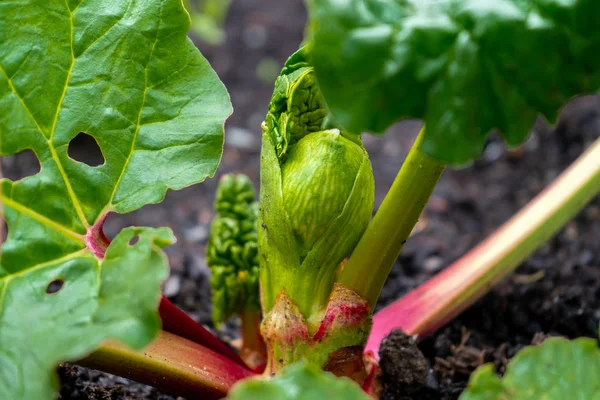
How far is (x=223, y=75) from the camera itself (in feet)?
10.6

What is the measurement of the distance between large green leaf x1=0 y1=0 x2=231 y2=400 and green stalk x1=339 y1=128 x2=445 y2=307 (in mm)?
282

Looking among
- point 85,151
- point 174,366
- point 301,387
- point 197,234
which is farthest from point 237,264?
point 85,151

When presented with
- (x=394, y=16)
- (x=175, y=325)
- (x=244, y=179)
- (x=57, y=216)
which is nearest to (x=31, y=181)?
(x=57, y=216)

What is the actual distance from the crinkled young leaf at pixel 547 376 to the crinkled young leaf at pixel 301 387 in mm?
162

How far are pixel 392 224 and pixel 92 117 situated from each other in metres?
0.51

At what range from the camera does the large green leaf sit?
1023mm

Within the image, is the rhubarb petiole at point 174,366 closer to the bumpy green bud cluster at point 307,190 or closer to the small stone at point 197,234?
the bumpy green bud cluster at point 307,190

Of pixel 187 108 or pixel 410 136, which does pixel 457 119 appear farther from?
pixel 410 136

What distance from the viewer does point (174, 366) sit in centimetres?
109

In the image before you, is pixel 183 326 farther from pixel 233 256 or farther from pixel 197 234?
pixel 197 234

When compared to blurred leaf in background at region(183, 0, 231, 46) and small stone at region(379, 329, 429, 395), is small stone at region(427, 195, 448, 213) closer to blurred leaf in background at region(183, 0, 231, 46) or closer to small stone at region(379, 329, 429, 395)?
small stone at region(379, 329, 429, 395)

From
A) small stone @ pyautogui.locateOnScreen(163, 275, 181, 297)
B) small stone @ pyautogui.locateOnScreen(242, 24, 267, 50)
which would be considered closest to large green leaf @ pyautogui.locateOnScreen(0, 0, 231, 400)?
small stone @ pyautogui.locateOnScreen(163, 275, 181, 297)

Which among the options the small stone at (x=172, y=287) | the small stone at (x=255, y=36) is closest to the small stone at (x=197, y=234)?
the small stone at (x=172, y=287)

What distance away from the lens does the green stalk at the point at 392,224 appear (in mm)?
1004
